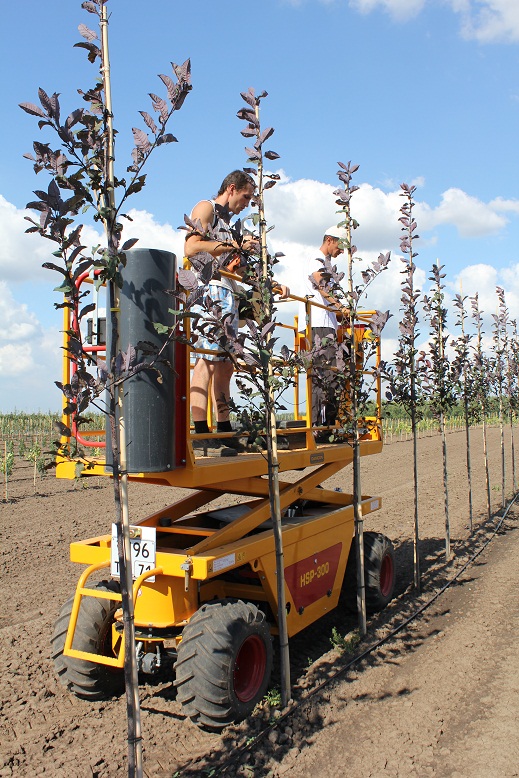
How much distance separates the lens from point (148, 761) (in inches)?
164

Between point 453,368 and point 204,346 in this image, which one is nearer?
point 204,346

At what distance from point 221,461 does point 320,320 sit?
2.37m

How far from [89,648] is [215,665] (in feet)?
3.67

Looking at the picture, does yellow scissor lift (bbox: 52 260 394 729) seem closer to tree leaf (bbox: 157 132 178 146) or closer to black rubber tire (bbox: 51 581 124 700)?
black rubber tire (bbox: 51 581 124 700)

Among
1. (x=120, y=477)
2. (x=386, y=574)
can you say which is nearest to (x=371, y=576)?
(x=386, y=574)

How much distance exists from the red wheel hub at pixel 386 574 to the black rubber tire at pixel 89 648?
3.21m

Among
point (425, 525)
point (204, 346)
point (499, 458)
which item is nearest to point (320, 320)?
point (204, 346)

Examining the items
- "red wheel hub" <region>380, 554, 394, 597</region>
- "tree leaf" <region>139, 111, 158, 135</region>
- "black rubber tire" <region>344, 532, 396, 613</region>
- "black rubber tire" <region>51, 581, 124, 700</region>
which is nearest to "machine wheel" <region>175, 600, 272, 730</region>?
"black rubber tire" <region>51, 581, 124, 700</region>

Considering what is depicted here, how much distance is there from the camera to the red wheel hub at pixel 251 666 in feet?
15.6

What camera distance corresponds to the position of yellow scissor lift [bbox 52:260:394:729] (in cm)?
439

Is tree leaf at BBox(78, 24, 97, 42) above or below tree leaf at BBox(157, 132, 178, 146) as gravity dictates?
above

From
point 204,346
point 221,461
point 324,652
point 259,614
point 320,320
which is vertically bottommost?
point 324,652

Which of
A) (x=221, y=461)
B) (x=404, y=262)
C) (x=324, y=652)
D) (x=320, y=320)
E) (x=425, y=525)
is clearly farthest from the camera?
(x=425, y=525)

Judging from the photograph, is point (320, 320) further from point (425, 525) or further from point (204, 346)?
point (425, 525)
